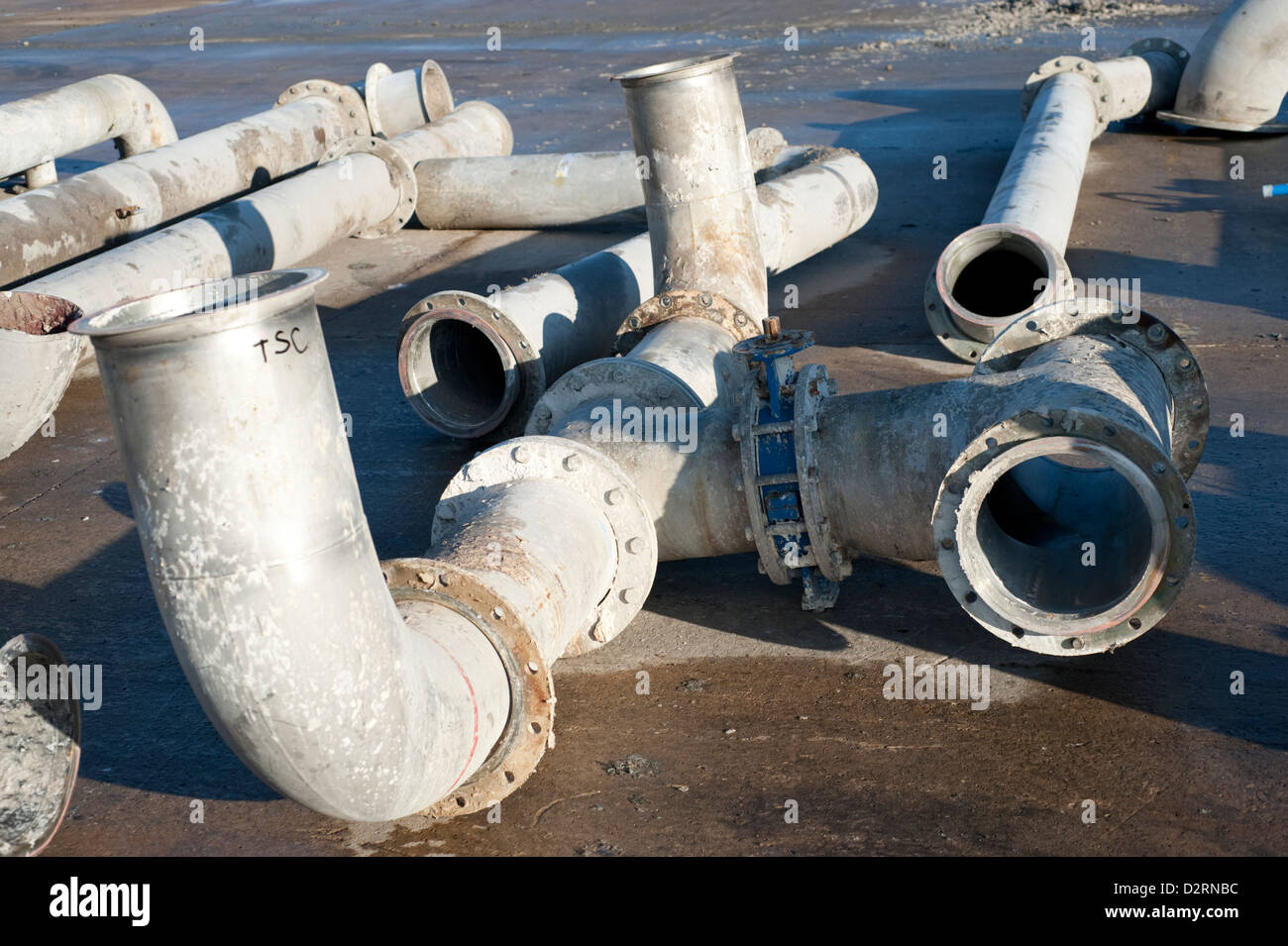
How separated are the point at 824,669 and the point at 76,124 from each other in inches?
280

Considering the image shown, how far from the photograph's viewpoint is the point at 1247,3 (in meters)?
9.52

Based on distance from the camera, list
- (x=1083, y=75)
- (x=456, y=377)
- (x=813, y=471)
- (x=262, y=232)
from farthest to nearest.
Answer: (x=1083, y=75), (x=262, y=232), (x=456, y=377), (x=813, y=471)

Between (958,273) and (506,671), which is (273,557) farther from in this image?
(958,273)

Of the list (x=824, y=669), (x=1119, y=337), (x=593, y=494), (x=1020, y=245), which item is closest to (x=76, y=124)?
(x=1020, y=245)

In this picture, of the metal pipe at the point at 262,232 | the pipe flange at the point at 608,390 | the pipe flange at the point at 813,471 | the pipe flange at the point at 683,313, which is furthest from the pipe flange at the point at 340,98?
the pipe flange at the point at 813,471

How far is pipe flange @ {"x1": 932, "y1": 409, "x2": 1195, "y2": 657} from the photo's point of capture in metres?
3.06

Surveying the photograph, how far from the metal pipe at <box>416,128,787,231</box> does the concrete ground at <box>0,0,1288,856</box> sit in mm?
393

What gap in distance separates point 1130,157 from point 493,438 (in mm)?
6388

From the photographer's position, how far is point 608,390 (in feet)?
13.9

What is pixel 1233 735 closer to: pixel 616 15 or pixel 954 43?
pixel 954 43

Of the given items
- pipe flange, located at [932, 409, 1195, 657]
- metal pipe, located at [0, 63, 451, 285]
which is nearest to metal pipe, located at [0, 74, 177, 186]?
metal pipe, located at [0, 63, 451, 285]

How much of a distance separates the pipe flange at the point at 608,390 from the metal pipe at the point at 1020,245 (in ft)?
5.52

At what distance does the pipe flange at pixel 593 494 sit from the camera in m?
3.67

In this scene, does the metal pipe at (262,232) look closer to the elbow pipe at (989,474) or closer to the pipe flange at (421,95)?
A: the pipe flange at (421,95)
